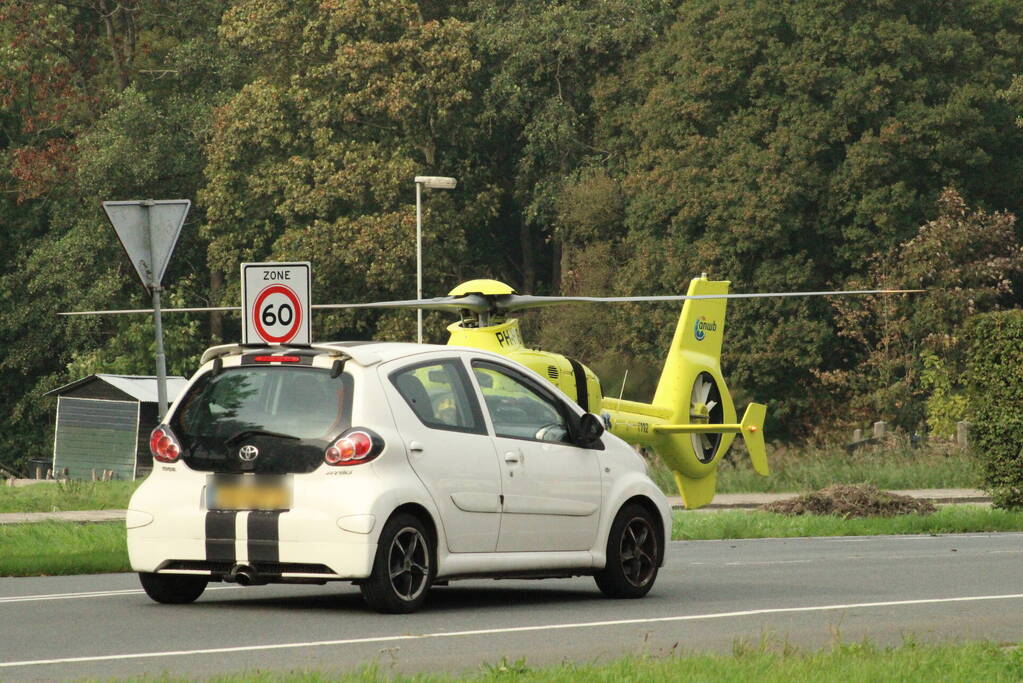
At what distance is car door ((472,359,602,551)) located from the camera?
1174 cm

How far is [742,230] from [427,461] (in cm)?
4057

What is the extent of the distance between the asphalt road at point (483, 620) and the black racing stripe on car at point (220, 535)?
36cm

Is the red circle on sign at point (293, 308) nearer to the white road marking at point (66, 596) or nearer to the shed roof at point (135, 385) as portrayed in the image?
the white road marking at point (66, 596)

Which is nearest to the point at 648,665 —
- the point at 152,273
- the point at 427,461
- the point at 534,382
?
the point at 427,461

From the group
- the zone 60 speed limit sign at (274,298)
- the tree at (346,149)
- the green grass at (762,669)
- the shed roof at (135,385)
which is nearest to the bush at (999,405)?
the zone 60 speed limit sign at (274,298)

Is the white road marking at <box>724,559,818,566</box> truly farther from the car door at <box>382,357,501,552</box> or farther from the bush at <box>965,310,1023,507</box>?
the bush at <box>965,310,1023,507</box>

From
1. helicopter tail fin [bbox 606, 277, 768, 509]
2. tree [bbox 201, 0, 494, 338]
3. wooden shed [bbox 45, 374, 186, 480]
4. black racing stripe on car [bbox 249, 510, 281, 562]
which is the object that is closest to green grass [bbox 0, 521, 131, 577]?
black racing stripe on car [bbox 249, 510, 281, 562]

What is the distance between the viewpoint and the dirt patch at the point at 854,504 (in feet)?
81.5

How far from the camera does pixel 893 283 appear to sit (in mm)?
50219

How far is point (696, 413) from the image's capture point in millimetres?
23594

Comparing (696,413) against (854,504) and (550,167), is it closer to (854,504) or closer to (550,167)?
(854,504)

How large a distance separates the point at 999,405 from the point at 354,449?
642 inches

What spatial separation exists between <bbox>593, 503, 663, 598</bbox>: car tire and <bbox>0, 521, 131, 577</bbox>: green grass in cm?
518

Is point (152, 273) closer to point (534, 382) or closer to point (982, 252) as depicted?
point (534, 382)
